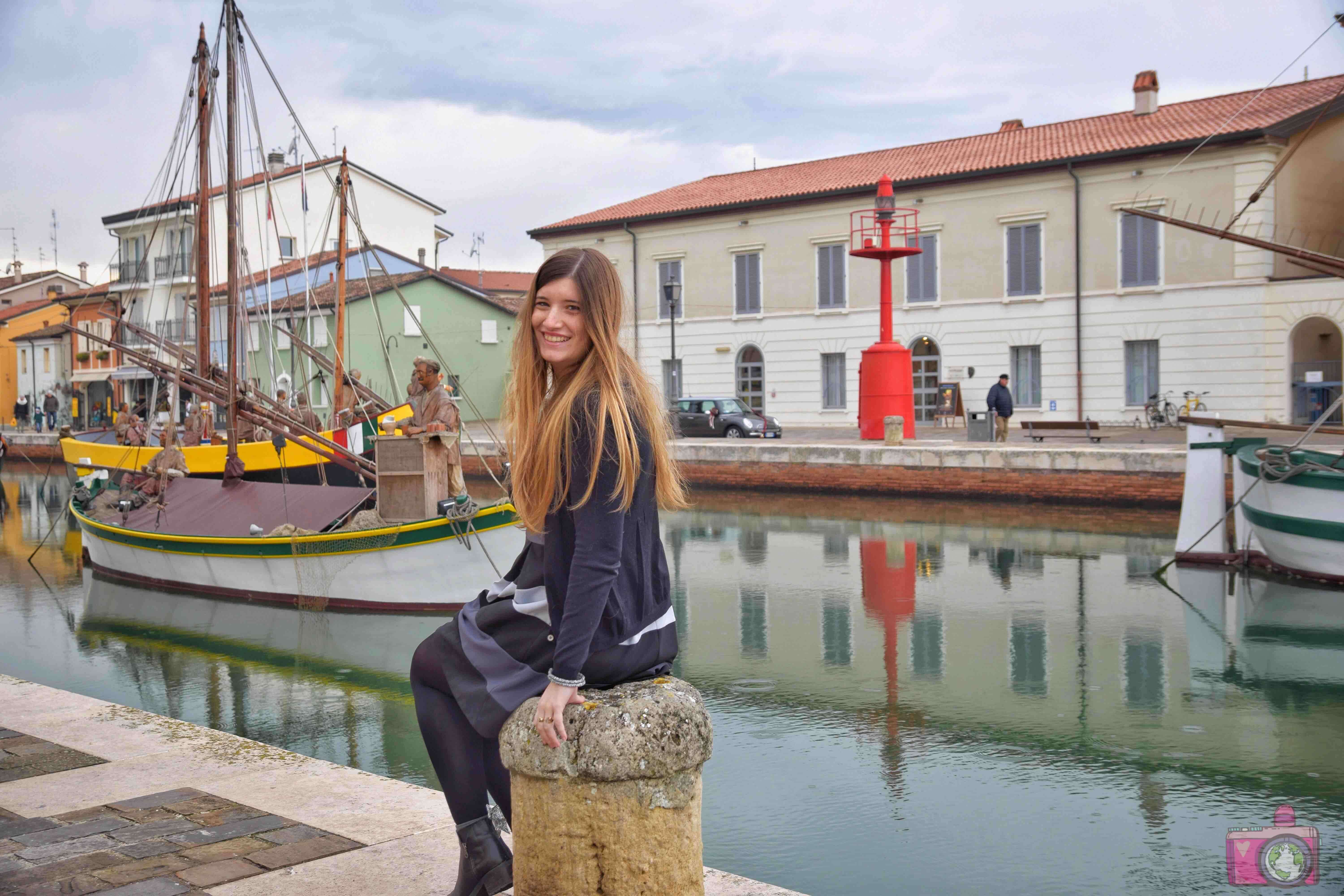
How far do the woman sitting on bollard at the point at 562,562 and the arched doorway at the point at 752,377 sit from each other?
34.5m

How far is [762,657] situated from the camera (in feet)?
32.4

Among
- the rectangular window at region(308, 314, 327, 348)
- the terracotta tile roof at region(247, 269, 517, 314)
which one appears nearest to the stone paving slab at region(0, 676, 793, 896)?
the terracotta tile roof at region(247, 269, 517, 314)

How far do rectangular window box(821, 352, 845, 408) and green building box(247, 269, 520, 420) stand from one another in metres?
9.66

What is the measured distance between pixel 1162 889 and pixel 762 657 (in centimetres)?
492

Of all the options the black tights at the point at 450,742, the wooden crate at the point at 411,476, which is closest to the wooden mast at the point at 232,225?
the wooden crate at the point at 411,476

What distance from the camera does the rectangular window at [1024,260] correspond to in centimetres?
3203

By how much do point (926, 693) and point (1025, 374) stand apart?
992 inches

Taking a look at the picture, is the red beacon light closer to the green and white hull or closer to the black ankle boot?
the green and white hull

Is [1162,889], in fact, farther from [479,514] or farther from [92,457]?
[92,457]

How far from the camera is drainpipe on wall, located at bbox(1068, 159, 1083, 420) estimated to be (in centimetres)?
3111

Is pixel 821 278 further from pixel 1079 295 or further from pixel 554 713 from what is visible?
pixel 554 713

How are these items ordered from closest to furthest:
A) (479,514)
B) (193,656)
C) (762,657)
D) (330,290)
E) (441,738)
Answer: (441,738), (762,657), (193,656), (479,514), (330,290)

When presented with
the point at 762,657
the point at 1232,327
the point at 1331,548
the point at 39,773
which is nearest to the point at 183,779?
the point at 39,773

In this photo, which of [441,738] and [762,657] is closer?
[441,738]
